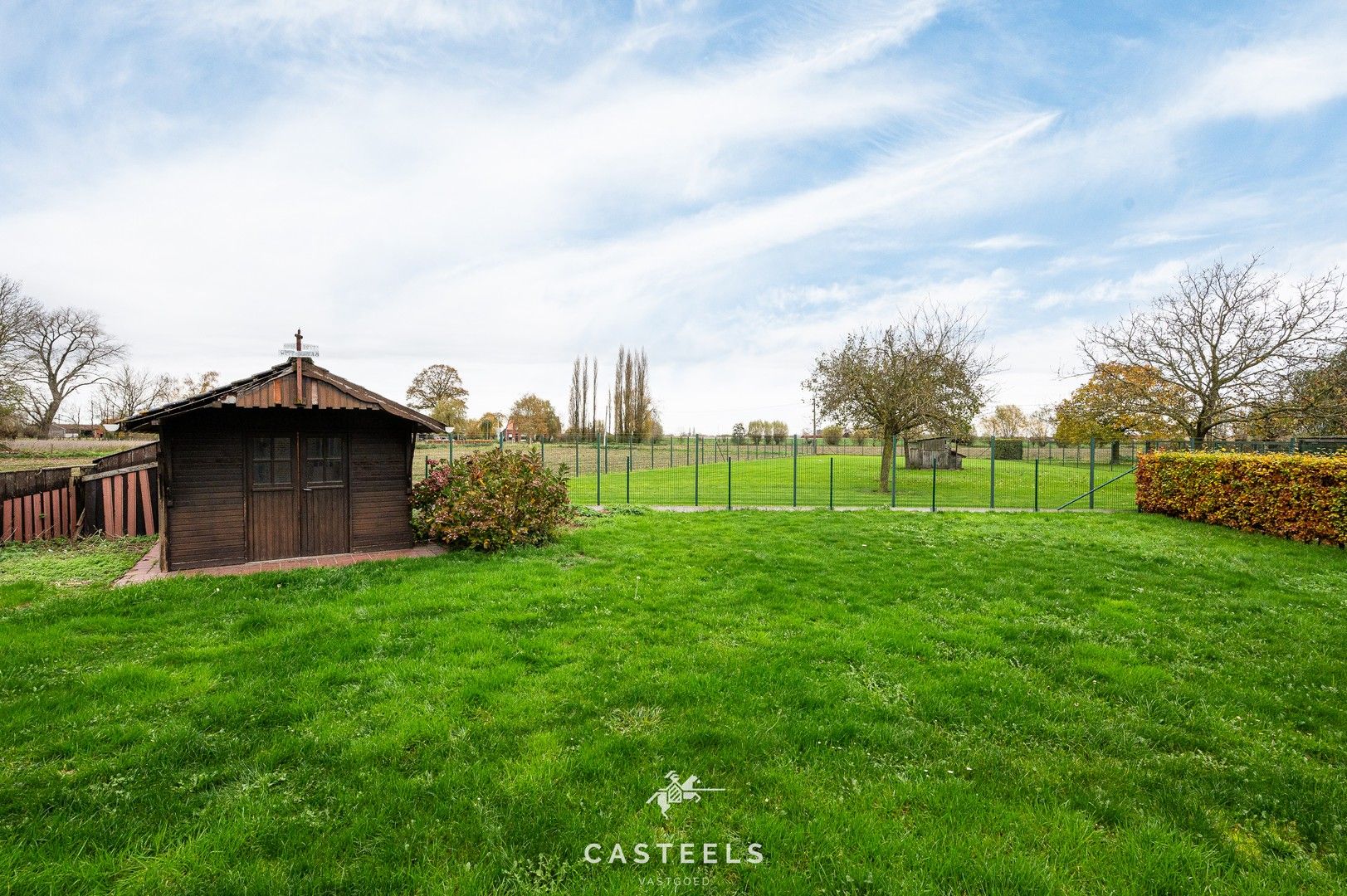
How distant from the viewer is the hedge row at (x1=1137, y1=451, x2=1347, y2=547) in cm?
910

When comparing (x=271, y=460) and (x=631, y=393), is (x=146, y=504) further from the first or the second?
(x=631, y=393)

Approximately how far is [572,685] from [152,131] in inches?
502

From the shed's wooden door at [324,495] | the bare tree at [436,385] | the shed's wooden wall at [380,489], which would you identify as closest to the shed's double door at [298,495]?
the shed's wooden door at [324,495]

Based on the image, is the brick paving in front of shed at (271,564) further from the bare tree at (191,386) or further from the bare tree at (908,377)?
the bare tree at (191,386)

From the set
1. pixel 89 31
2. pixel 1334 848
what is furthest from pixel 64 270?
pixel 1334 848

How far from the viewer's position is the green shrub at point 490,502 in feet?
26.0

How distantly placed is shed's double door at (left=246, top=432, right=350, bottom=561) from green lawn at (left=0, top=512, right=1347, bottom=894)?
127 cm

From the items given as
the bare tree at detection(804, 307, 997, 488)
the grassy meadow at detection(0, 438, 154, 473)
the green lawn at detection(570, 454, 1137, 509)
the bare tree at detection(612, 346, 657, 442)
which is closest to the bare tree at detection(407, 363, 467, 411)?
the bare tree at detection(612, 346, 657, 442)

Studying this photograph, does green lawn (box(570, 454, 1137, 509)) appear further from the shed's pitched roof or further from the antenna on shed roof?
the antenna on shed roof

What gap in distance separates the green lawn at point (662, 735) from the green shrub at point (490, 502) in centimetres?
175

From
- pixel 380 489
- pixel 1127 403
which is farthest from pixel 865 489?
pixel 380 489

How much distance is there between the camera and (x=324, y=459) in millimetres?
7605

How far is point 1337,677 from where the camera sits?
4027 mm

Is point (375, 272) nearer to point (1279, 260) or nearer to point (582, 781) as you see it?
point (582, 781)
